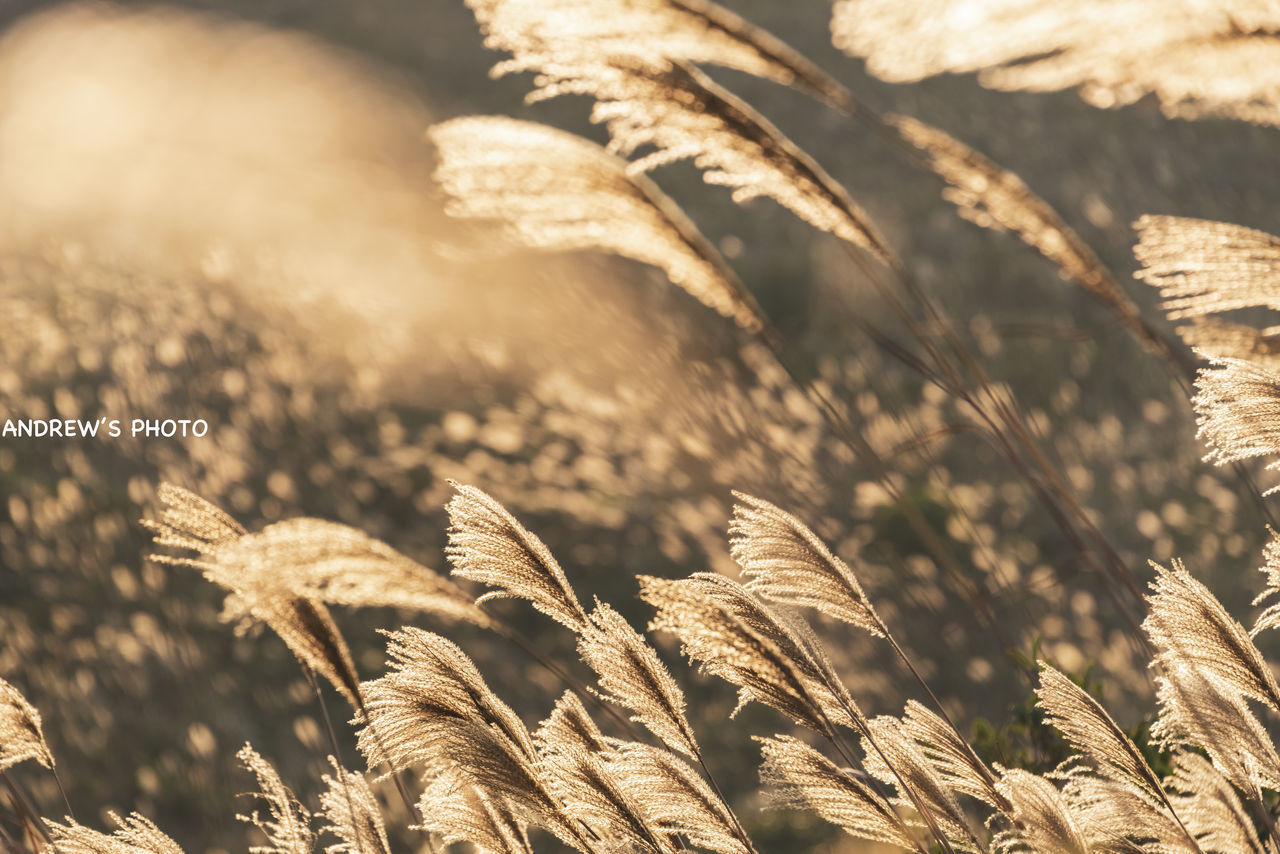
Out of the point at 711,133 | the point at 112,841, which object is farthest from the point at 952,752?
the point at 112,841

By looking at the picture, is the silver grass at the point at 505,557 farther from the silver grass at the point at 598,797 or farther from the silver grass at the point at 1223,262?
the silver grass at the point at 1223,262

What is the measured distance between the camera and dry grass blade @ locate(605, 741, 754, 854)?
1434 millimetres

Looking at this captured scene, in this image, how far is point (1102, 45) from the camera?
64.5 inches

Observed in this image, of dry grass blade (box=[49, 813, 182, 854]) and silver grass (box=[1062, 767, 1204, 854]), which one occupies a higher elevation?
silver grass (box=[1062, 767, 1204, 854])

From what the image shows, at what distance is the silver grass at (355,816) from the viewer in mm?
1620

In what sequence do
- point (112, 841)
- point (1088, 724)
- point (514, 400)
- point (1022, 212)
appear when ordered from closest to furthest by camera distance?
point (1088, 724), point (112, 841), point (1022, 212), point (514, 400)

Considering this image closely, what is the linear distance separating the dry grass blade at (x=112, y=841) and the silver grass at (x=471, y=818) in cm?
48

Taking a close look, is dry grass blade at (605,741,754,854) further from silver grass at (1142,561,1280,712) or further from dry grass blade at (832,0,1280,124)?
dry grass blade at (832,0,1280,124)

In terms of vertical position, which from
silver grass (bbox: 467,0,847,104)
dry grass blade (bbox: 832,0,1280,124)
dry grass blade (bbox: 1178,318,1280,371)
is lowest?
dry grass blade (bbox: 1178,318,1280,371)

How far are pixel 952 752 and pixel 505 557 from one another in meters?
0.84

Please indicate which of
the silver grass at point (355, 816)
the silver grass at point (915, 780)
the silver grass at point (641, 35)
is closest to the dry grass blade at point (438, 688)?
the silver grass at point (355, 816)

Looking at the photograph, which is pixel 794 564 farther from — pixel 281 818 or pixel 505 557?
pixel 281 818

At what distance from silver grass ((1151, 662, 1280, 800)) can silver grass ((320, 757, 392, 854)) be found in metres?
1.40

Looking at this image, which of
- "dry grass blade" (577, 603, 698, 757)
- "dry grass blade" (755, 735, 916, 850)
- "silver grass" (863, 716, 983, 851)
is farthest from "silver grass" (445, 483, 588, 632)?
"silver grass" (863, 716, 983, 851)
